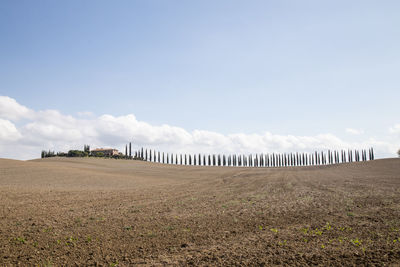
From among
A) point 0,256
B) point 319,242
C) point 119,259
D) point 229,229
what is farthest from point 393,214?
point 0,256

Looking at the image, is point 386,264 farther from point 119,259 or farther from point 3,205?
point 3,205

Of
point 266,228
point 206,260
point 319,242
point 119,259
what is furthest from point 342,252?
point 119,259

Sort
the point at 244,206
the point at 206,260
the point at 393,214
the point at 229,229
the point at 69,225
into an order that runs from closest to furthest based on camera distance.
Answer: the point at 206,260, the point at 229,229, the point at 69,225, the point at 393,214, the point at 244,206

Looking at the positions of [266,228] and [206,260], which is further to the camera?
[266,228]

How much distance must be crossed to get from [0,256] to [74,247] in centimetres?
183

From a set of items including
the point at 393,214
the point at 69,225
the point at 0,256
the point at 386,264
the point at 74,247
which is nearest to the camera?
the point at 386,264

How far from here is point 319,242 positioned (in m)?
8.24

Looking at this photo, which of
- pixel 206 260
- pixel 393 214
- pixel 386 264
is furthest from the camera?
pixel 393 214

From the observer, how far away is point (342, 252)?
7426 mm

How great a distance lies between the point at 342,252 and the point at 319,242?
0.86 metres

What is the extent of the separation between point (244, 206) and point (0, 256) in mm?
10259

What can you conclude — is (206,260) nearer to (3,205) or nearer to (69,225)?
(69,225)

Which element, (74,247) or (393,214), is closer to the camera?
(74,247)

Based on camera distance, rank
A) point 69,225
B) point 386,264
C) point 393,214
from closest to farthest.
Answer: point 386,264 → point 69,225 → point 393,214
